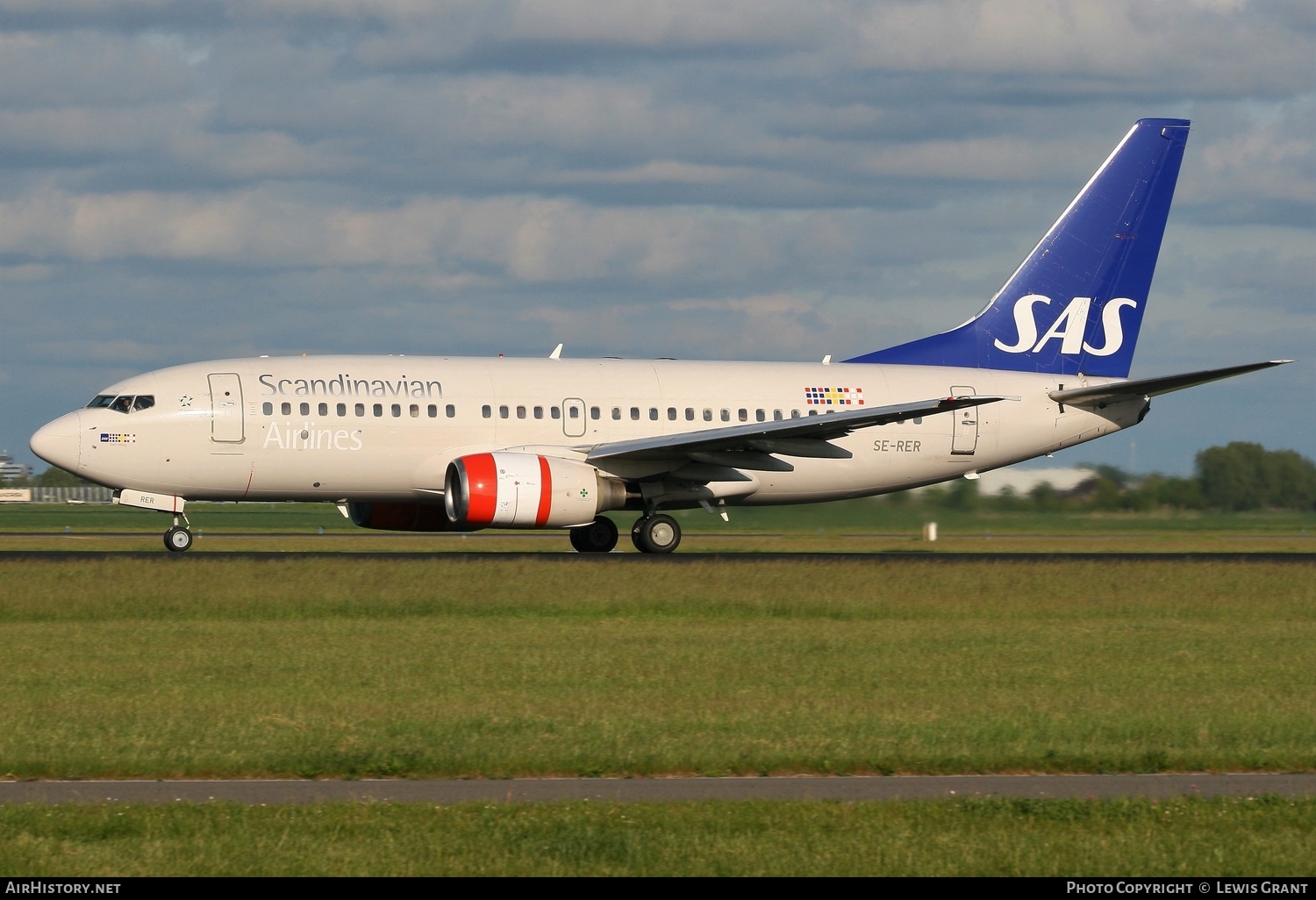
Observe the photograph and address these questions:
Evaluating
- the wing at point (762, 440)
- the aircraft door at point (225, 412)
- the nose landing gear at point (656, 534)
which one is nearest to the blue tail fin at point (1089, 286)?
the wing at point (762, 440)

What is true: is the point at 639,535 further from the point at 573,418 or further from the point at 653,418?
the point at 573,418

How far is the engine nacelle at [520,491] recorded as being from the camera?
29.4 metres

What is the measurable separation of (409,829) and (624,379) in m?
25.0

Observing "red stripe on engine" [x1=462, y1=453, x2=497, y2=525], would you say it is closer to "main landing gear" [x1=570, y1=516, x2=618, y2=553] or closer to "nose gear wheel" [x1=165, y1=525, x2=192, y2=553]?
"main landing gear" [x1=570, y1=516, x2=618, y2=553]

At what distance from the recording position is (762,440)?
3130 centimetres

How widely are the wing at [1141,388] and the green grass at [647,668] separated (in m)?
4.34

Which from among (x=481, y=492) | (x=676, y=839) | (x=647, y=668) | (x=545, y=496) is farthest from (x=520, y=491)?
(x=676, y=839)

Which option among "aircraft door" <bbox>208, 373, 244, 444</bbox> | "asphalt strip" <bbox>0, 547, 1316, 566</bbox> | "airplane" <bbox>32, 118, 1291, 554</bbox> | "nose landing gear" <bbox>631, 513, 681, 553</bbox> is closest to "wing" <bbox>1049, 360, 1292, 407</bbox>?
"airplane" <bbox>32, 118, 1291, 554</bbox>

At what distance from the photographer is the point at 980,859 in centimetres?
870

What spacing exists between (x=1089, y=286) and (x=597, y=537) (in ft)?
45.2

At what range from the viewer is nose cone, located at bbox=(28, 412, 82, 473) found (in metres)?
30.4

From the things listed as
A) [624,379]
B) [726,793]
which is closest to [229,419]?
[624,379]

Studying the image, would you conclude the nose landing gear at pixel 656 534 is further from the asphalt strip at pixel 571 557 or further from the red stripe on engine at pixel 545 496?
the red stripe on engine at pixel 545 496

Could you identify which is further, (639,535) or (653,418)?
(653,418)
